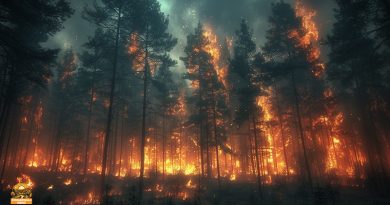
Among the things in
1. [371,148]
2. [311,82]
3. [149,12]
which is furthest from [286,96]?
[149,12]

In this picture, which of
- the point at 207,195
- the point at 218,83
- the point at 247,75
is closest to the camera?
the point at 207,195

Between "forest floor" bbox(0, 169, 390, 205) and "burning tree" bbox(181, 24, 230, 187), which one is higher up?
"burning tree" bbox(181, 24, 230, 187)

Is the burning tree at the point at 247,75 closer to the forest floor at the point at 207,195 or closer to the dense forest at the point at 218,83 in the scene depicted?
the dense forest at the point at 218,83

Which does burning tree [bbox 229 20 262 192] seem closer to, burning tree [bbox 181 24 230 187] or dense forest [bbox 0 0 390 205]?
dense forest [bbox 0 0 390 205]

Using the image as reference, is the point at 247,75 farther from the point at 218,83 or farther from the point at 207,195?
the point at 207,195

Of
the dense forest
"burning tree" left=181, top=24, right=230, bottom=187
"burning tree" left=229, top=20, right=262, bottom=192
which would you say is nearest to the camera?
the dense forest

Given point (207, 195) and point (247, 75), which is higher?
point (247, 75)

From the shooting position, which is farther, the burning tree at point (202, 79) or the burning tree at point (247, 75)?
the burning tree at point (202, 79)

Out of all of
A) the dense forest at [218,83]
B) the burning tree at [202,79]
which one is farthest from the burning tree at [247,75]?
the burning tree at [202,79]

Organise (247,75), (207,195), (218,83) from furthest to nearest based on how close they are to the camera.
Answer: (218,83)
(247,75)
(207,195)

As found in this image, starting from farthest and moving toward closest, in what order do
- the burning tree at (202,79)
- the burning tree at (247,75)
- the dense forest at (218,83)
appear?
the burning tree at (202,79) → the burning tree at (247,75) → the dense forest at (218,83)

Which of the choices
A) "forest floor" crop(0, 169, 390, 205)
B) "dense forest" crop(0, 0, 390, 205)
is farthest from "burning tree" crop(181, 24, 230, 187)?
"forest floor" crop(0, 169, 390, 205)

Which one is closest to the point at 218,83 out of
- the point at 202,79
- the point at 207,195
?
the point at 202,79

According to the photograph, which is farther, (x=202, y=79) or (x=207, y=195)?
(x=202, y=79)
